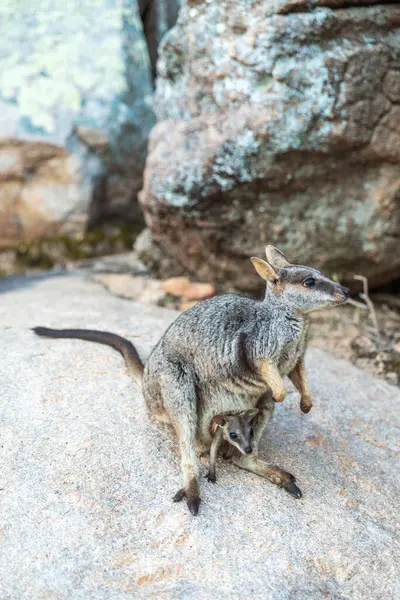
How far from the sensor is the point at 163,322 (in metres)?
6.14

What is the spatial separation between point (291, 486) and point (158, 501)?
32.8 inches

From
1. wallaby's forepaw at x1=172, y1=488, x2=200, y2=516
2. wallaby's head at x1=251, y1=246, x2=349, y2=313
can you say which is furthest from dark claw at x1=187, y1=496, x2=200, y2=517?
wallaby's head at x1=251, y1=246, x2=349, y2=313

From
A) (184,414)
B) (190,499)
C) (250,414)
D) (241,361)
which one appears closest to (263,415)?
(250,414)

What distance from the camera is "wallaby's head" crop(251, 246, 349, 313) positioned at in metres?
4.04

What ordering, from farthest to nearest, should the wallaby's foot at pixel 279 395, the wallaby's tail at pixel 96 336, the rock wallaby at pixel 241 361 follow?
the wallaby's tail at pixel 96 336 → the rock wallaby at pixel 241 361 → the wallaby's foot at pixel 279 395

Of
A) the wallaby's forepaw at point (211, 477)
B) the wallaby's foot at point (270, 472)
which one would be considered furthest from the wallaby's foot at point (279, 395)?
the wallaby's forepaw at point (211, 477)

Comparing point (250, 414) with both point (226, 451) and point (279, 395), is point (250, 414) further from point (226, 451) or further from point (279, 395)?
point (226, 451)

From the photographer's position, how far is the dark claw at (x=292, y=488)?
4.05 metres

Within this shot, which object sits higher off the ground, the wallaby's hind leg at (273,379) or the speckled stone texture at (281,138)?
the speckled stone texture at (281,138)

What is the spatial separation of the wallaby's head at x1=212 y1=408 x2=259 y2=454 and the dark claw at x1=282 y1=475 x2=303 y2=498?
0.35 metres

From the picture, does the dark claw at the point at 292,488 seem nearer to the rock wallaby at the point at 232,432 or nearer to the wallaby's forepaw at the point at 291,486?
the wallaby's forepaw at the point at 291,486

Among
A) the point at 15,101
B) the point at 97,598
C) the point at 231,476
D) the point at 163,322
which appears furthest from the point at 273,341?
the point at 15,101

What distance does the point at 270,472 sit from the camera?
13.6 feet

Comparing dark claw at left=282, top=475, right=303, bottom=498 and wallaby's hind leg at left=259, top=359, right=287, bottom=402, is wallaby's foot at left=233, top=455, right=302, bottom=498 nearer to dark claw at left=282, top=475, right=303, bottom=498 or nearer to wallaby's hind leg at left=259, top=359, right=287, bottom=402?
dark claw at left=282, top=475, right=303, bottom=498
